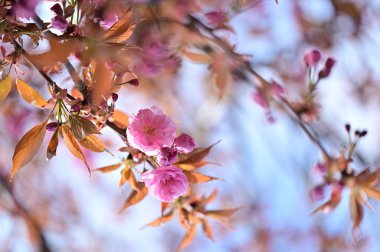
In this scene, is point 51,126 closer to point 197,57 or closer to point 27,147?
point 27,147

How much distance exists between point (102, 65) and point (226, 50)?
75 centimetres

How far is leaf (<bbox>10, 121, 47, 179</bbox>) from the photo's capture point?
3.53ft

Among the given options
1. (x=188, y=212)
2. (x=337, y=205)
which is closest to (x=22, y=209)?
(x=188, y=212)

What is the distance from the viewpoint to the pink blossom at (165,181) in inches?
44.6

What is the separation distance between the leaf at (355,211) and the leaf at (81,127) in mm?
950

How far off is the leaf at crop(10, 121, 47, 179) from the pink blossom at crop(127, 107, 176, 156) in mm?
211

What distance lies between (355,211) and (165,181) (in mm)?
762

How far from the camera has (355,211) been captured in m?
1.58

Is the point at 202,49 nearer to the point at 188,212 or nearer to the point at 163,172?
the point at 188,212

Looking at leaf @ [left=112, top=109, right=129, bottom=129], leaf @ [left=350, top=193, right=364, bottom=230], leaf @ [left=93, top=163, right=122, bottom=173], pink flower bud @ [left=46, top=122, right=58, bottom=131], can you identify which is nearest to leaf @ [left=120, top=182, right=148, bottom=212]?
leaf @ [left=93, top=163, right=122, bottom=173]

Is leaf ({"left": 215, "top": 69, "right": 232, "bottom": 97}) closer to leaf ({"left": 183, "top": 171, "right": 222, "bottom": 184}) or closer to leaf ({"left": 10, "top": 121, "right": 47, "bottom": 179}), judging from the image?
leaf ({"left": 183, "top": 171, "right": 222, "bottom": 184})

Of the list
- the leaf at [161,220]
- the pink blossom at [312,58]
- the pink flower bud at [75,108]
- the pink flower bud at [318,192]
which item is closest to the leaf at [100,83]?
the pink flower bud at [75,108]

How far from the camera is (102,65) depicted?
102 cm

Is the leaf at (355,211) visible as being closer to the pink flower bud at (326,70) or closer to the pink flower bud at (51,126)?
the pink flower bud at (326,70)
